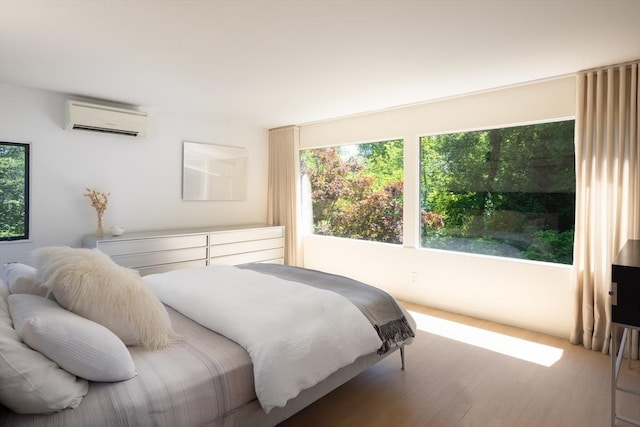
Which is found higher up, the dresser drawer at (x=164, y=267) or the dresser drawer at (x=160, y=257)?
the dresser drawer at (x=160, y=257)

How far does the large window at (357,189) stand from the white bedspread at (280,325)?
2.42 metres

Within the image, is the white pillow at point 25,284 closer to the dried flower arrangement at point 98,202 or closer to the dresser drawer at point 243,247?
the dried flower arrangement at point 98,202

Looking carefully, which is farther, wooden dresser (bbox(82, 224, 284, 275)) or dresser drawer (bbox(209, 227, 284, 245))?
dresser drawer (bbox(209, 227, 284, 245))

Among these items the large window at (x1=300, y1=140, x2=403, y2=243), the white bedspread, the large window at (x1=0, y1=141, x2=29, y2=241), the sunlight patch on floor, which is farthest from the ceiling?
the sunlight patch on floor

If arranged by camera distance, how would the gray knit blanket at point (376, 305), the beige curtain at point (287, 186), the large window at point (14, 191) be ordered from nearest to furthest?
1. the gray knit blanket at point (376, 305)
2. the large window at point (14, 191)
3. the beige curtain at point (287, 186)

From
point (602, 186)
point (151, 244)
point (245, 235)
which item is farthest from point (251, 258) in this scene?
point (602, 186)

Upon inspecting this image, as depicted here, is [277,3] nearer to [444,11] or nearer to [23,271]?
[444,11]

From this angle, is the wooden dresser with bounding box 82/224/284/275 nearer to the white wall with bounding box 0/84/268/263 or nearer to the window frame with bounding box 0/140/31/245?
the white wall with bounding box 0/84/268/263

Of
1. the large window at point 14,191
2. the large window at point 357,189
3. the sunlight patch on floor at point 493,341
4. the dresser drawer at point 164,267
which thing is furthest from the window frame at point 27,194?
the sunlight patch on floor at point 493,341

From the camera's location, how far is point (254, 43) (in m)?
2.59

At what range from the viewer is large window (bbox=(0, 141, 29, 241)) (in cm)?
365

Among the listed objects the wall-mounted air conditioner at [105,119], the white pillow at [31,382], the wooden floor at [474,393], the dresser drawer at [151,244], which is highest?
the wall-mounted air conditioner at [105,119]

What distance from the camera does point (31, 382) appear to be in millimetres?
1229

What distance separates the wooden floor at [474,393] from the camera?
2135 mm
